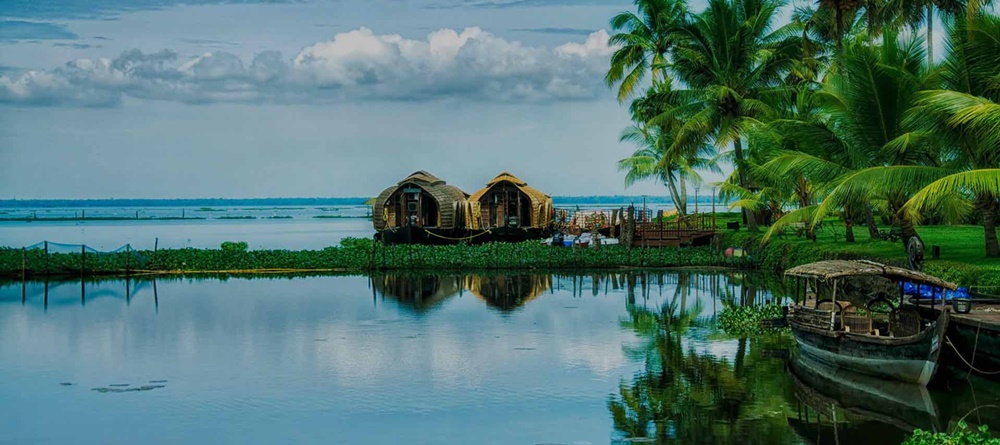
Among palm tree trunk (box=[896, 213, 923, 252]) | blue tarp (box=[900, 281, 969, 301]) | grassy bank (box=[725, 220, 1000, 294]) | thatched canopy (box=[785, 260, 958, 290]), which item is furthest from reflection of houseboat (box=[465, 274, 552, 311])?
thatched canopy (box=[785, 260, 958, 290])

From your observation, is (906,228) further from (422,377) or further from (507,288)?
(422,377)

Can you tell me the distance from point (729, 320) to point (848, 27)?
1010 centimetres

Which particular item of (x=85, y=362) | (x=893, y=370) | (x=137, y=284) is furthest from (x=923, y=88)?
(x=137, y=284)

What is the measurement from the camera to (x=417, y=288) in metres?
26.8

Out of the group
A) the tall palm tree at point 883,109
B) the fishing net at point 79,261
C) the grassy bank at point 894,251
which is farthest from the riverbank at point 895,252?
the fishing net at point 79,261

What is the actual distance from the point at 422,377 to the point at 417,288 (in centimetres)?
1189

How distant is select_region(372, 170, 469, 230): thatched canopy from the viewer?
3959 cm

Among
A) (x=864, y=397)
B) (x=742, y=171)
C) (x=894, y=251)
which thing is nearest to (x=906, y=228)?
(x=894, y=251)

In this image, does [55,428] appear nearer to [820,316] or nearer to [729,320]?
[820,316]

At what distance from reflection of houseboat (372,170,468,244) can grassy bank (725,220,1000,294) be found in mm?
10373

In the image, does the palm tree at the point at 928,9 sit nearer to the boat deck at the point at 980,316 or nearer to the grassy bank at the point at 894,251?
the grassy bank at the point at 894,251

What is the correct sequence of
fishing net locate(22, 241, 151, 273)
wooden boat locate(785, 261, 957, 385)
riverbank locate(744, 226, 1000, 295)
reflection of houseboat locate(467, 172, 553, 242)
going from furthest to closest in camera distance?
reflection of houseboat locate(467, 172, 553, 242) → fishing net locate(22, 241, 151, 273) → riverbank locate(744, 226, 1000, 295) → wooden boat locate(785, 261, 957, 385)

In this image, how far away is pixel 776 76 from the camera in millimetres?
30578

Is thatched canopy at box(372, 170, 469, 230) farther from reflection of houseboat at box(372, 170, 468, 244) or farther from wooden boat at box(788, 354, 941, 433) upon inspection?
wooden boat at box(788, 354, 941, 433)
